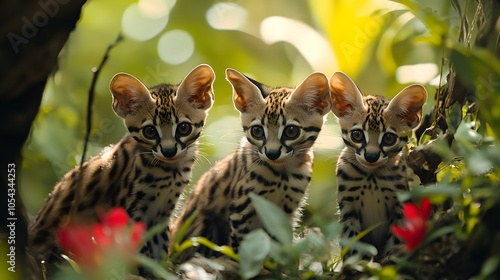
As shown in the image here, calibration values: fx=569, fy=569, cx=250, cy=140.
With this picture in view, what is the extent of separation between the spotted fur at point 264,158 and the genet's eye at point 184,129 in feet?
1.05

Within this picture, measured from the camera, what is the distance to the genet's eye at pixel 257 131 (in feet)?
9.45

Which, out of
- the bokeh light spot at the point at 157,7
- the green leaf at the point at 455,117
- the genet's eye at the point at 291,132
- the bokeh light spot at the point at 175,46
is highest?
the bokeh light spot at the point at 157,7

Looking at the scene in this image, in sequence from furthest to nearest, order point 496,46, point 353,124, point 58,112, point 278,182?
point 58,112
point 278,182
point 353,124
point 496,46

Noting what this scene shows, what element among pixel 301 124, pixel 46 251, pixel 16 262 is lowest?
pixel 46 251

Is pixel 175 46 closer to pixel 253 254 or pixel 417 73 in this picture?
pixel 417 73

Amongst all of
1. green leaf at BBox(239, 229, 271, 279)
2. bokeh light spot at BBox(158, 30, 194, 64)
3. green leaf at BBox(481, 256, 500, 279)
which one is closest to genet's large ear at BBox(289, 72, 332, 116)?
green leaf at BBox(239, 229, 271, 279)

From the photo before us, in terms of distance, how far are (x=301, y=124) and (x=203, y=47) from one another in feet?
7.02

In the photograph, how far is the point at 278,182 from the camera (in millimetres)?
3045

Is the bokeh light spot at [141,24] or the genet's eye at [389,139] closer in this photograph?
→ the genet's eye at [389,139]

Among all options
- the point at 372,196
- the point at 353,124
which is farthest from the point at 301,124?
the point at 372,196

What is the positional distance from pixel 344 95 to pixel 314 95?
211 mm

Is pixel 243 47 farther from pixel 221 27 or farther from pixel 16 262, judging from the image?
pixel 16 262

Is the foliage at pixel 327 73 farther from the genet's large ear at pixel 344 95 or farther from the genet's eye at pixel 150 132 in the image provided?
the genet's eye at pixel 150 132

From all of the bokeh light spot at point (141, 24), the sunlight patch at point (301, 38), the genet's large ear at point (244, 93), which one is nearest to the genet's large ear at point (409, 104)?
the genet's large ear at point (244, 93)
